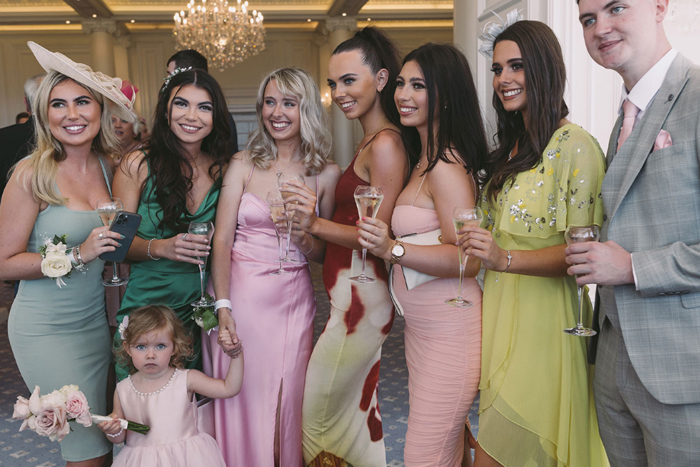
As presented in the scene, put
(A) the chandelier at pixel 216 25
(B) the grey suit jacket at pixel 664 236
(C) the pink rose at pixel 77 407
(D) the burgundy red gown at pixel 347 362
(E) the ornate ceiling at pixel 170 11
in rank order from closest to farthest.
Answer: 1. (B) the grey suit jacket at pixel 664 236
2. (C) the pink rose at pixel 77 407
3. (D) the burgundy red gown at pixel 347 362
4. (A) the chandelier at pixel 216 25
5. (E) the ornate ceiling at pixel 170 11

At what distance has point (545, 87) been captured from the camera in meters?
2.00

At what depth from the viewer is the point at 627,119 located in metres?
1.75

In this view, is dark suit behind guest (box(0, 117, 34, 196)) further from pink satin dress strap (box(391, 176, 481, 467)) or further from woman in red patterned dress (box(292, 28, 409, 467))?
pink satin dress strap (box(391, 176, 481, 467))

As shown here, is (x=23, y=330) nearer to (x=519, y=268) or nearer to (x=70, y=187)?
(x=70, y=187)

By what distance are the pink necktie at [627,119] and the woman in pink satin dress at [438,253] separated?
58cm

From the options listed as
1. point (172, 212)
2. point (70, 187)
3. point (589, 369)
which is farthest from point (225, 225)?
point (589, 369)

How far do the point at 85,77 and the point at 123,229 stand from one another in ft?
2.28

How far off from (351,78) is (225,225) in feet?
2.84

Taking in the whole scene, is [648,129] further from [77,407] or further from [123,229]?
[77,407]

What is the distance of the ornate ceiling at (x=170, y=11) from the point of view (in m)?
11.9

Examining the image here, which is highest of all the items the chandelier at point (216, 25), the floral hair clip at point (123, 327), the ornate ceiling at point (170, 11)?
the ornate ceiling at point (170, 11)

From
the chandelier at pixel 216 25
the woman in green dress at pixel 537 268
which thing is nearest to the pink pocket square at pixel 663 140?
the woman in green dress at pixel 537 268

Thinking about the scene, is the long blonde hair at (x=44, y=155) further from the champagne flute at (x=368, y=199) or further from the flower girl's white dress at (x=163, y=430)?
the champagne flute at (x=368, y=199)

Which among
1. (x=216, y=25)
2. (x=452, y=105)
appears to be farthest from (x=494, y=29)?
(x=216, y=25)
